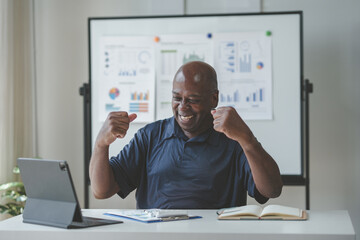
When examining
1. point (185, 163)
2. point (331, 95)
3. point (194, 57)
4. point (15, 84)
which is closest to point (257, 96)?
point (194, 57)

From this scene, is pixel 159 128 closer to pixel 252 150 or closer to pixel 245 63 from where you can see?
pixel 252 150

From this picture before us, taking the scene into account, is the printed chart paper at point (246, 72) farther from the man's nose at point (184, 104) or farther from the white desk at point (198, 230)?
the white desk at point (198, 230)

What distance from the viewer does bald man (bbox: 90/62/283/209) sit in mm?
2068

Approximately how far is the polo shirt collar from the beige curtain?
4.94 feet

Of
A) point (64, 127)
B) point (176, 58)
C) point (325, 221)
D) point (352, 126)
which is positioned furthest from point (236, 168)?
point (64, 127)

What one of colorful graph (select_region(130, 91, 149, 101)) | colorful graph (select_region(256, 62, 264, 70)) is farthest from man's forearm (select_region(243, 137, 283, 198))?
colorful graph (select_region(130, 91, 149, 101))

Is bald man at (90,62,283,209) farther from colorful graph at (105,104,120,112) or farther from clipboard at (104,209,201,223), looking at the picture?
colorful graph at (105,104,120,112)

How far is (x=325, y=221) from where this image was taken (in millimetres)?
1648

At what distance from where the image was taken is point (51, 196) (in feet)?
5.43

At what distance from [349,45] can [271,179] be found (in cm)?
192

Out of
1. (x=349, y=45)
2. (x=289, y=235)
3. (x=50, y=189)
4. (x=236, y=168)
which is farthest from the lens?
(x=349, y=45)

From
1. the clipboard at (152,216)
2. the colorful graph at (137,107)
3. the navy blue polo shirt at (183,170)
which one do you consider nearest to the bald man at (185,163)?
the navy blue polo shirt at (183,170)

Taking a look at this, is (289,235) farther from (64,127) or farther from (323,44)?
(64,127)

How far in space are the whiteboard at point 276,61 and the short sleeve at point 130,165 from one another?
1034 mm
